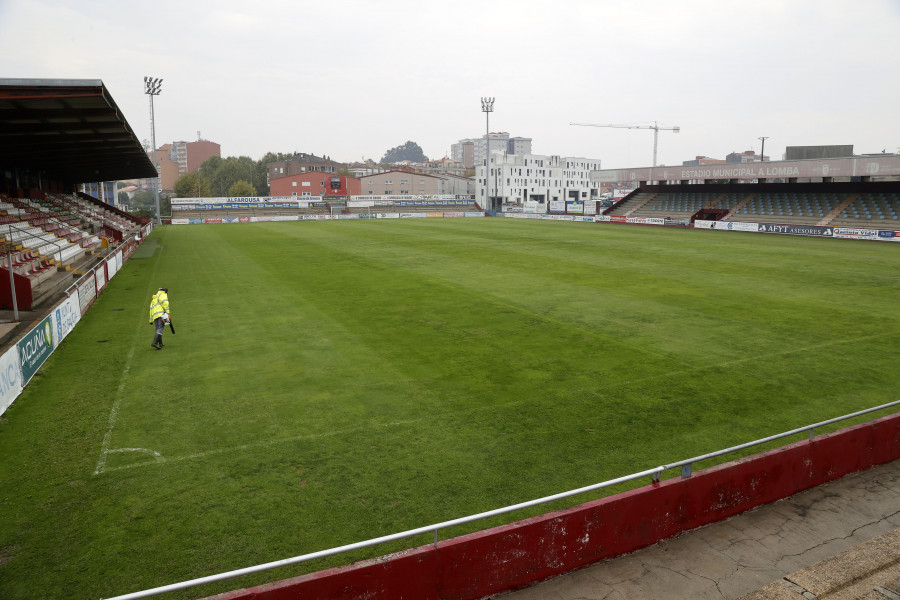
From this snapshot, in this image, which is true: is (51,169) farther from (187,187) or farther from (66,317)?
(187,187)

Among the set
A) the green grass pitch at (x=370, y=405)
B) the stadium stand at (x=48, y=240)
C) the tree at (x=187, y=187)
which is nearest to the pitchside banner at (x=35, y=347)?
the green grass pitch at (x=370, y=405)

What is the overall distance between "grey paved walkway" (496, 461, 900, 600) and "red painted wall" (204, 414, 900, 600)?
5.9 inches

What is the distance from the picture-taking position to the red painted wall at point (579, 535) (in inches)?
213

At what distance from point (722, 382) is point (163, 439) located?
35.0ft

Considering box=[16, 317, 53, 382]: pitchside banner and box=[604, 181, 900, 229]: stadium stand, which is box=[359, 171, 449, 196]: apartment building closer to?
box=[604, 181, 900, 229]: stadium stand

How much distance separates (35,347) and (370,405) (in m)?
7.67

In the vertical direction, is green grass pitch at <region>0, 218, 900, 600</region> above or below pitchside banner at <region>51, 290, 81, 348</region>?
below

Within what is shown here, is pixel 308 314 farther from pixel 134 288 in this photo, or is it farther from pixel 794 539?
pixel 794 539

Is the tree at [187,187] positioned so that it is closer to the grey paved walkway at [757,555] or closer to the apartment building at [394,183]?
the apartment building at [394,183]

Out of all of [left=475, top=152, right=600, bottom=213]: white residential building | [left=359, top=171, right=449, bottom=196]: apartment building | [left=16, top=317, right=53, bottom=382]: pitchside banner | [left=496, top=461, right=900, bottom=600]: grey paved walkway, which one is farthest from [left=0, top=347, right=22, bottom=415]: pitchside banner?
[left=359, top=171, right=449, bottom=196]: apartment building

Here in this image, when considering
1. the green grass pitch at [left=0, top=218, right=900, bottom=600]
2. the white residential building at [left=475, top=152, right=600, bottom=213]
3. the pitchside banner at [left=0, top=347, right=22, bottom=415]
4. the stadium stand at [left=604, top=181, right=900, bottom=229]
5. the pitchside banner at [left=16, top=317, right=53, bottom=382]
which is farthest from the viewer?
the white residential building at [left=475, top=152, right=600, bottom=213]

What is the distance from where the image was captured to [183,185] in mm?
141250

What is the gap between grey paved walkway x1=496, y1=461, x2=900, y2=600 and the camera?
20.0 ft

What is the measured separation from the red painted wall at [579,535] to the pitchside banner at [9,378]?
8139mm
